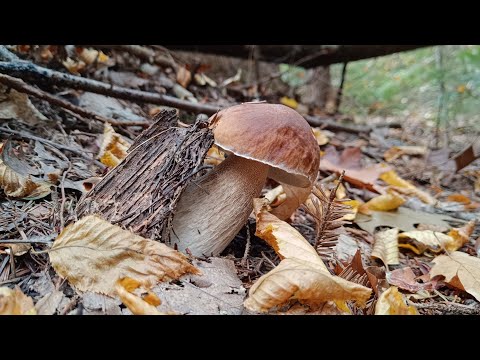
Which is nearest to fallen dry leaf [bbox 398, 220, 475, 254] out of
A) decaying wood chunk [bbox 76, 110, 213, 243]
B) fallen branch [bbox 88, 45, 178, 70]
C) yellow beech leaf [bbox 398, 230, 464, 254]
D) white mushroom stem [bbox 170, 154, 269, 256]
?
yellow beech leaf [bbox 398, 230, 464, 254]

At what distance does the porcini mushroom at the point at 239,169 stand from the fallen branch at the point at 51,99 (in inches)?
44.7

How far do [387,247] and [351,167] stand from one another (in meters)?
1.17

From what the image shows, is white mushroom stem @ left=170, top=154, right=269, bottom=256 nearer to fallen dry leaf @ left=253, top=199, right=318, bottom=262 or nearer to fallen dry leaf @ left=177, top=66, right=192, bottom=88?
fallen dry leaf @ left=253, top=199, right=318, bottom=262

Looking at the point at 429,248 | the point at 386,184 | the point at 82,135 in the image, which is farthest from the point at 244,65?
the point at 429,248

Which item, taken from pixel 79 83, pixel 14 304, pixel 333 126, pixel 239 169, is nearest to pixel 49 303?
pixel 14 304

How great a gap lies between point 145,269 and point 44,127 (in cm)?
140

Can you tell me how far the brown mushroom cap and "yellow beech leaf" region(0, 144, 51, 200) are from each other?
2.52ft

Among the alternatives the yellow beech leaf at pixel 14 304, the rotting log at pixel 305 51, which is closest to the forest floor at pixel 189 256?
the yellow beech leaf at pixel 14 304

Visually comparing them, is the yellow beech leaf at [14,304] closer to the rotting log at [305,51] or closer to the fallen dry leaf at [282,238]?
the fallen dry leaf at [282,238]

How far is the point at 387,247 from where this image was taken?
1.91 metres

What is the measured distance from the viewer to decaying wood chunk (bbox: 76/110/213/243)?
1.29 metres

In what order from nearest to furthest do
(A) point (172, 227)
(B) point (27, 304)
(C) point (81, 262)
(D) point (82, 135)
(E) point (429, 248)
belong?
1. (B) point (27, 304)
2. (C) point (81, 262)
3. (A) point (172, 227)
4. (E) point (429, 248)
5. (D) point (82, 135)
